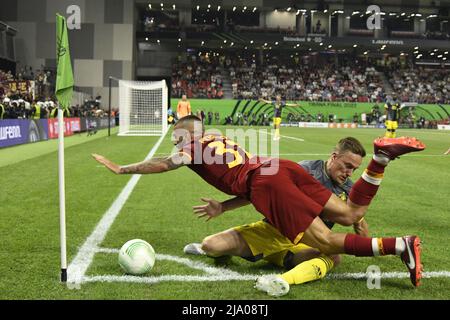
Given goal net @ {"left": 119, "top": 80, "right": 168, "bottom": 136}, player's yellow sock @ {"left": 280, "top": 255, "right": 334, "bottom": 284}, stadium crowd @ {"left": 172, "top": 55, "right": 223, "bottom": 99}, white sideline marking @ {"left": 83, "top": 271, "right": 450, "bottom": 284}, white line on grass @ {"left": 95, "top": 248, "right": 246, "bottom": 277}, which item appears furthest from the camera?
stadium crowd @ {"left": 172, "top": 55, "right": 223, "bottom": 99}

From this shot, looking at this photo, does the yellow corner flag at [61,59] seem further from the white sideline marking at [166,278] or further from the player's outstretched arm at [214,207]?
the player's outstretched arm at [214,207]

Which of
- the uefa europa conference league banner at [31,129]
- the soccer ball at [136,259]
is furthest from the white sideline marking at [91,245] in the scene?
the uefa europa conference league banner at [31,129]

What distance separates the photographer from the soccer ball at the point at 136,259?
14.2 feet

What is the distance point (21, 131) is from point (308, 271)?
64.2ft

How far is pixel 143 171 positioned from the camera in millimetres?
4320

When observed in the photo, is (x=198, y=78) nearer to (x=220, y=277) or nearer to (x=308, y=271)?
(x=220, y=277)

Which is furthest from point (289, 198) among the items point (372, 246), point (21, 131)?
point (21, 131)

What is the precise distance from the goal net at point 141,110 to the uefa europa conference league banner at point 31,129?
3.25 meters

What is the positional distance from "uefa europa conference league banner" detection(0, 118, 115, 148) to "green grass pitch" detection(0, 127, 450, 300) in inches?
294

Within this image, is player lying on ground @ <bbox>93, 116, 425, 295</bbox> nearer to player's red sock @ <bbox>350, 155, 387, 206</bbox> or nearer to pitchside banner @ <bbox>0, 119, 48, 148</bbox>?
player's red sock @ <bbox>350, 155, 387, 206</bbox>

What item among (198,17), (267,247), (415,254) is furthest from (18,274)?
(198,17)

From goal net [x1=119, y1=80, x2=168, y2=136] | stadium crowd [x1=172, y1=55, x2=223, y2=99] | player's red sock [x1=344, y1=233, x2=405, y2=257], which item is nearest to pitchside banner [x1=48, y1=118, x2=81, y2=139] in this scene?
goal net [x1=119, y1=80, x2=168, y2=136]

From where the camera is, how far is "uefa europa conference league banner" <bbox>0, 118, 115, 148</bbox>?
19.3 m

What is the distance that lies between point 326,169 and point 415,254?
3.94 ft
